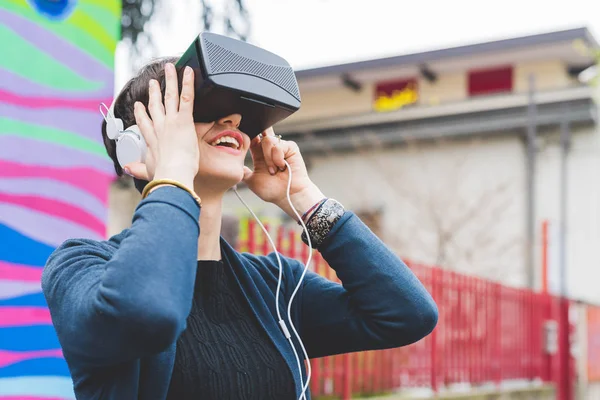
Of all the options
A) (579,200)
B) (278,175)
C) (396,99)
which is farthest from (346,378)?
(396,99)

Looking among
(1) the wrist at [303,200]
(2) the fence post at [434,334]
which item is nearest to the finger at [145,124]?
(1) the wrist at [303,200]

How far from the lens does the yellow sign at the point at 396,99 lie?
60.8 feet

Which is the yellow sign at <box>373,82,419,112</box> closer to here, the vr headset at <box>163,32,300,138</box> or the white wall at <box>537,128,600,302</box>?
the white wall at <box>537,128,600,302</box>

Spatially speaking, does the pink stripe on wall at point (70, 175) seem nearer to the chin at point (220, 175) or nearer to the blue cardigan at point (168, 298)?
the blue cardigan at point (168, 298)

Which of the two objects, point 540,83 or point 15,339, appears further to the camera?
point 540,83

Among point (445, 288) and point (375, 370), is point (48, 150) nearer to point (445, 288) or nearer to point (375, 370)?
point (375, 370)

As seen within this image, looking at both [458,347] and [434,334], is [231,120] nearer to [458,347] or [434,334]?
[434,334]

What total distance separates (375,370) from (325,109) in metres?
13.6

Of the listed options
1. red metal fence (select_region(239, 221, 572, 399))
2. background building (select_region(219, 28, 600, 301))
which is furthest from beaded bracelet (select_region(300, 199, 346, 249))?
background building (select_region(219, 28, 600, 301))

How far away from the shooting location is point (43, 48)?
3.01 meters

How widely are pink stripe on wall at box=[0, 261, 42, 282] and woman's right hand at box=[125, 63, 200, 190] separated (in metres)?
1.26

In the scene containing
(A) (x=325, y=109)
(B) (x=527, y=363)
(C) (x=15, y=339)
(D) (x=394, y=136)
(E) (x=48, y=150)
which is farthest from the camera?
(A) (x=325, y=109)

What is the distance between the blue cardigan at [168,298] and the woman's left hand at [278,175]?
0.48ft

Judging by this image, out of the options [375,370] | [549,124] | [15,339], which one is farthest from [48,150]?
[549,124]
